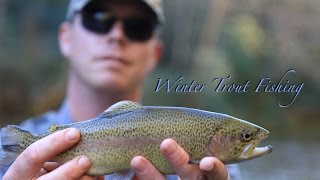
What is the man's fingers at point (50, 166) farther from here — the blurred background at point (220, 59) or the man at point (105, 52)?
the blurred background at point (220, 59)

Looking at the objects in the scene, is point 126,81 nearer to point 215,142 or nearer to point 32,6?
point 215,142

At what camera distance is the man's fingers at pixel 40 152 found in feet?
4.94

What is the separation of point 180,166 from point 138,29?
135cm

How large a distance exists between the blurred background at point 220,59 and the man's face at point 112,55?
18.4ft

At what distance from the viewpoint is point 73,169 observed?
4.93 ft

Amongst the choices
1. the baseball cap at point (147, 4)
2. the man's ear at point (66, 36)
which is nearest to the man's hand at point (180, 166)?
the baseball cap at point (147, 4)

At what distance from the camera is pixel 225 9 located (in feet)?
54.5

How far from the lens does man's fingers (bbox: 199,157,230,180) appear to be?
56.4 inches

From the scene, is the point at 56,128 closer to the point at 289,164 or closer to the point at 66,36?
the point at 66,36

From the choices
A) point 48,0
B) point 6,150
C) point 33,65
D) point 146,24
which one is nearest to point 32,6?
point 48,0

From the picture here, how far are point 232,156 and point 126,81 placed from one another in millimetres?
1316

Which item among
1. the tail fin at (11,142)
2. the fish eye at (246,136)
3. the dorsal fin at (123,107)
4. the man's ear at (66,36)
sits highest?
the dorsal fin at (123,107)

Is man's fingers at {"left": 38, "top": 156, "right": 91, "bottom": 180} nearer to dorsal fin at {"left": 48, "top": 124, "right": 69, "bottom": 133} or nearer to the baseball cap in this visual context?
dorsal fin at {"left": 48, "top": 124, "right": 69, "bottom": 133}

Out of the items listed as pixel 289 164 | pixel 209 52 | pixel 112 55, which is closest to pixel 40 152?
pixel 112 55
